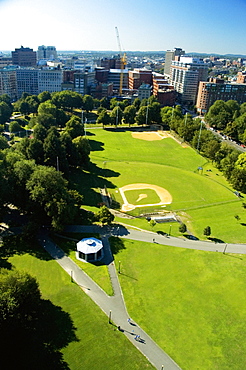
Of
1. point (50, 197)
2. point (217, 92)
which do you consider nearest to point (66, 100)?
point (217, 92)

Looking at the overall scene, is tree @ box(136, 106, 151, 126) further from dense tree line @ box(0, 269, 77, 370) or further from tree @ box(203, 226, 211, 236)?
dense tree line @ box(0, 269, 77, 370)

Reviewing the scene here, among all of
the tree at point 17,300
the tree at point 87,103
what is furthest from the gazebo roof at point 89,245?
the tree at point 87,103

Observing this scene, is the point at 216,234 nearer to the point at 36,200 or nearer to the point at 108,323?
the point at 108,323

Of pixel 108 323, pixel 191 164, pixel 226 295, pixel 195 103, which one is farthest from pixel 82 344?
pixel 195 103

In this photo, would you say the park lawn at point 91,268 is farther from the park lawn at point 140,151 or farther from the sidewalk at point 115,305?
the park lawn at point 140,151

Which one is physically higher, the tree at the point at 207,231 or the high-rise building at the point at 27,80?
the high-rise building at the point at 27,80
